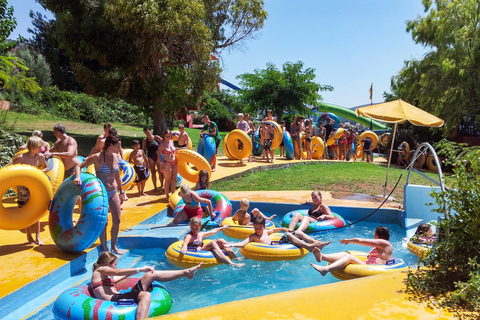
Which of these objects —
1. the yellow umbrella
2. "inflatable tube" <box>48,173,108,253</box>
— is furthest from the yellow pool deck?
the yellow umbrella

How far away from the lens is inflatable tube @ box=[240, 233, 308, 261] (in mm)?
6391

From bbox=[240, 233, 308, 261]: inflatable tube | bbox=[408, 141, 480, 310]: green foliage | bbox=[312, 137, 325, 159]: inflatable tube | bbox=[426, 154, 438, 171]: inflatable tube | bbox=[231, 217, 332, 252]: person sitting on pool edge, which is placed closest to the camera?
bbox=[408, 141, 480, 310]: green foliage

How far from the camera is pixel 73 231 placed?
555 cm

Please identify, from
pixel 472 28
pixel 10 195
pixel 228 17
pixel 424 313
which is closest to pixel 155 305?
pixel 424 313

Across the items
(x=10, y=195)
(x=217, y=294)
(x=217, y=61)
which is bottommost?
(x=217, y=294)

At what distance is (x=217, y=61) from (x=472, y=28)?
43.6ft

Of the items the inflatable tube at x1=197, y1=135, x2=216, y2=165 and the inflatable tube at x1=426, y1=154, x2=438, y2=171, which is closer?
the inflatable tube at x1=197, y1=135, x2=216, y2=165

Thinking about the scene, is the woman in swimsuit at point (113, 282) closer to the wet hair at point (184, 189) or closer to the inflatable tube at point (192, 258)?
the inflatable tube at point (192, 258)

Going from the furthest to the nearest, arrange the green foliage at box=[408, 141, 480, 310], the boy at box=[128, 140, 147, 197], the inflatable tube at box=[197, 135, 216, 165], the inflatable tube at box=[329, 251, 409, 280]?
the inflatable tube at box=[197, 135, 216, 165] < the boy at box=[128, 140, 147, 197] < the inflatable tube at box=[329, 251, 409, 280] < the green foliage at box=[408, 141, 480, 310]

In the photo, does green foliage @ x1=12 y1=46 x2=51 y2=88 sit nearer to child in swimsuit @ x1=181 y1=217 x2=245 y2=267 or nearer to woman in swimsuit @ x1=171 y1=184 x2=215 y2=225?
woman in swimsuit @ x1=171 y1=184 x2=215 y2=225

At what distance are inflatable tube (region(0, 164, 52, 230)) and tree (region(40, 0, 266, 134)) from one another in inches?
458

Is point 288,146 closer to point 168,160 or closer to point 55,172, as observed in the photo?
point 168,160

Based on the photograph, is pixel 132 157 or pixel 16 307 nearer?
pixel 16 307

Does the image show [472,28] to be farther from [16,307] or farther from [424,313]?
[16,307]
